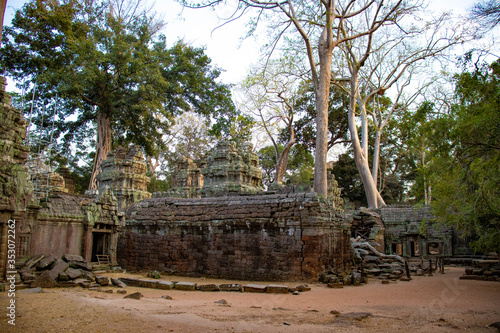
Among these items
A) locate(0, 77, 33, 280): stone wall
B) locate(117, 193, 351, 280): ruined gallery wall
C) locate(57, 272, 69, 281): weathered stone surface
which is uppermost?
locate(0, 77, 33, 280): stone wall

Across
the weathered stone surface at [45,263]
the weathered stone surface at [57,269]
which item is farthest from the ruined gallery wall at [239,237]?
the weathered stone surface at [57,269]

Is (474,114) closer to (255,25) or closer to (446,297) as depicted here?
(446,297)

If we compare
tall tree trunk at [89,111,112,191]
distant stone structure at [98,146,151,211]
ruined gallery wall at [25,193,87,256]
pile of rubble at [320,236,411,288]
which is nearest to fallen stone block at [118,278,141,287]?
ruined gallery wall at [25,193,87,256]

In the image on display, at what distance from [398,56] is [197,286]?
826 inches

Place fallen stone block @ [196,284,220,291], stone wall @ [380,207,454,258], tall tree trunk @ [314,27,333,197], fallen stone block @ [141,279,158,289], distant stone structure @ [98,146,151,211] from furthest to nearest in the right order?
stone wall @ [380,207,454,258]
distant stone structure @ [98,146,151,211]
tall tree trunk @ [314,27,333,197]
fallen stone block @ [141,279,158,289]
fallen stone block @ [196,284,220,291]

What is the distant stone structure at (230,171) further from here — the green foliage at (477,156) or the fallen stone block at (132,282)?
the green foliage at (477,156)

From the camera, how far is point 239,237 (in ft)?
35.6

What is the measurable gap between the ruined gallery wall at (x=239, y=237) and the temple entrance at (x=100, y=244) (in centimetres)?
141

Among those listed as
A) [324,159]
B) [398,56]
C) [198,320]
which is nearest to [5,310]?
[198,320]

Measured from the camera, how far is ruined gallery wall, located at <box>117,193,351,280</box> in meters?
10.0

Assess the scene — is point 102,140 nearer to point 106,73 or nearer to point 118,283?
point 106,73

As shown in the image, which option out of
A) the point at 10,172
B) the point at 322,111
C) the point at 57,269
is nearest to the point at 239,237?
the point at 57,269

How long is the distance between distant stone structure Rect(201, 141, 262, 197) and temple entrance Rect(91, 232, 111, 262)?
Answer: 4698 millimetres

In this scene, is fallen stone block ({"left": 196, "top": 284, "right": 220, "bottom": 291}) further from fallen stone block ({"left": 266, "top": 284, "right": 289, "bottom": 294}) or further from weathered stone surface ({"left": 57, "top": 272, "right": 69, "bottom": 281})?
weathered stone surface ({"left": 57, "top": 272, "right": 69, "bottom": 281})
